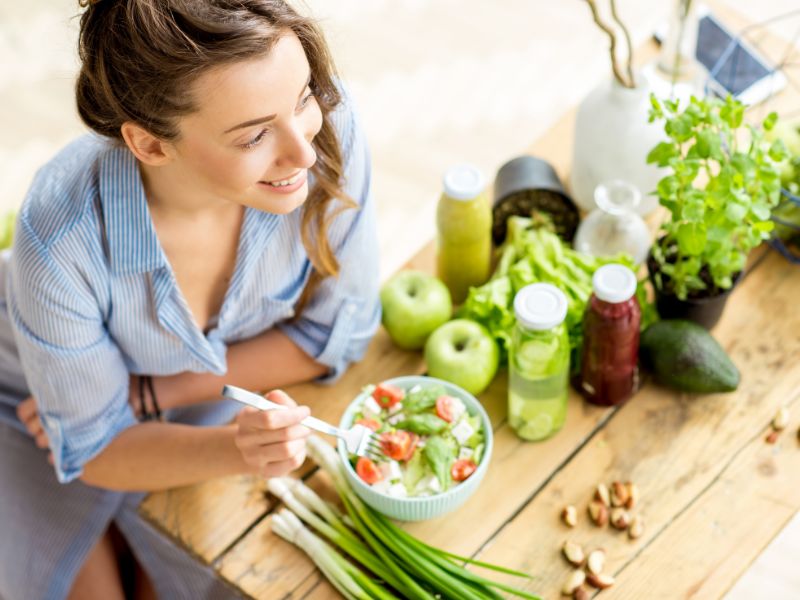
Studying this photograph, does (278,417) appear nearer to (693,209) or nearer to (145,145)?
(145,145)

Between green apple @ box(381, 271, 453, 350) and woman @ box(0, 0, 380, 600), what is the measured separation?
0.04 meters

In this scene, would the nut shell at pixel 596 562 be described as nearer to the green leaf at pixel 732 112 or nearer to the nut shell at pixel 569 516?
the nut shell at pixel 569 516

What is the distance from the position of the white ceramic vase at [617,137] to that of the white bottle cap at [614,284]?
302mm

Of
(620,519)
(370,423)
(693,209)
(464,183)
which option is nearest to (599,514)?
(620,519)

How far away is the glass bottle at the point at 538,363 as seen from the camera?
1460 mm

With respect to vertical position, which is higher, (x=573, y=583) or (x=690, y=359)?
(x=690, y=359)

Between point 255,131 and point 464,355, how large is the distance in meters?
0.57

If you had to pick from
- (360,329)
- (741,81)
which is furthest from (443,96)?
(360,329)

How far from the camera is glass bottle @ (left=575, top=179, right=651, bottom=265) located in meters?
1.71

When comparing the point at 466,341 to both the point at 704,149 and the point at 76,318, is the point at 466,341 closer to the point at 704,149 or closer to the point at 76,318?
the point at 704,149

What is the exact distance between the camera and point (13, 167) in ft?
10.8

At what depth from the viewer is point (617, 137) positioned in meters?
1.80

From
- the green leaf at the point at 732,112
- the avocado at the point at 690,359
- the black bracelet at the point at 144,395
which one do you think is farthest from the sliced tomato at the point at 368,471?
the green leaf at the point at 732,112

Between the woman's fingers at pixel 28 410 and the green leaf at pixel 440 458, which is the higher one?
the green leaf at pixel 440 458
